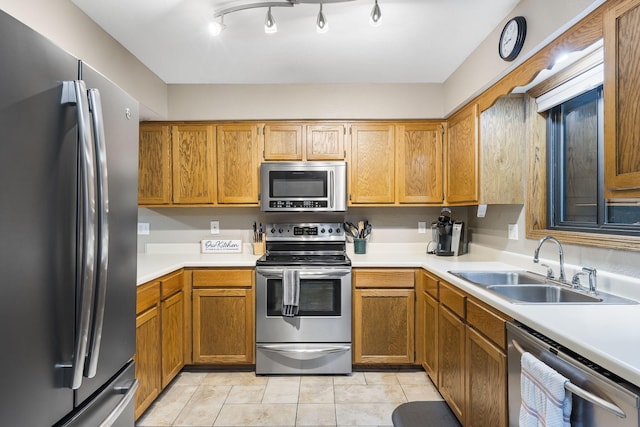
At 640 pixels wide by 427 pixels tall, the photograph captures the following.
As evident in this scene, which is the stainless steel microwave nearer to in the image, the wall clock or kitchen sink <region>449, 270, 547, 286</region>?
kitchen sink <region>449, 270, 547, 286</region>

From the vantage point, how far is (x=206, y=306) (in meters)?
2.71

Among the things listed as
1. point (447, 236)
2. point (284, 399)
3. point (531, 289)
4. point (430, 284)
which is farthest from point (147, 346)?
point (447, 236)

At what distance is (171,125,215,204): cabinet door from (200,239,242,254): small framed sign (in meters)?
0.43

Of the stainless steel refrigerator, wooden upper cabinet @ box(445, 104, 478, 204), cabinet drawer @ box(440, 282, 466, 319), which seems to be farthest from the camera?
wooden upper cabinet @ box(445, 104, 478, 204)

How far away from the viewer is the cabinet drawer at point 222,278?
2.71 m

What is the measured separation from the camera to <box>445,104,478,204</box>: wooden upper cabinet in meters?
2.47

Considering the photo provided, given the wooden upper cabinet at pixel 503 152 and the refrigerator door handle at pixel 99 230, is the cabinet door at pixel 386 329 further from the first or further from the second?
the refrigerator door handle at pixel 99 230

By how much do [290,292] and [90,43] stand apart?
2.02 meters

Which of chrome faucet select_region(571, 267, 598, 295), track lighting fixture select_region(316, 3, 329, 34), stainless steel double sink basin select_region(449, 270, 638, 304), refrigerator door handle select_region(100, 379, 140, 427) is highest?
track lighting fixture select_region(316, 3, 329, 34)

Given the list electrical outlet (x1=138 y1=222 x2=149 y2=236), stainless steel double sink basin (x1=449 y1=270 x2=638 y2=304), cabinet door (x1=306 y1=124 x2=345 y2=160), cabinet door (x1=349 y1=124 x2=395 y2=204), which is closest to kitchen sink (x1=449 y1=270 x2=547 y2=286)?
stainless steel double sink basin (x1=449 y1=270 x2=638 y2=304)

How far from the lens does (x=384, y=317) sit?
2701 millimetres

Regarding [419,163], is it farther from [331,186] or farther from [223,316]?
[223,316]

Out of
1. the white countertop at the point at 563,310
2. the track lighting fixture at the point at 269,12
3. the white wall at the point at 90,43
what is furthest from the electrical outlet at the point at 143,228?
the track lighting fixture at the point at 269,12

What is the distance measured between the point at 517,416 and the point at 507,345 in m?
0.27
